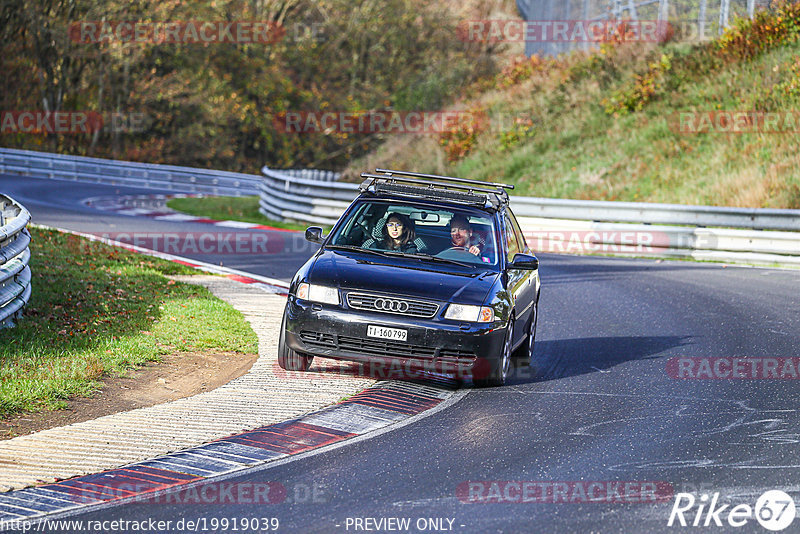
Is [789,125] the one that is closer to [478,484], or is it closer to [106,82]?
[478,484]

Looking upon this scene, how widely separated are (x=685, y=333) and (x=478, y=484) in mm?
6718

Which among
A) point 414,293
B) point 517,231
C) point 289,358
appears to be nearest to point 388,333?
point 414,293

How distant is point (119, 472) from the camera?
6582 millimetres

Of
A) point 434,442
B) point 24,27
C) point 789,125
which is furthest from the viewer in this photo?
point 24,27

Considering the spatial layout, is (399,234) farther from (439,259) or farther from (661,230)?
(661,230)

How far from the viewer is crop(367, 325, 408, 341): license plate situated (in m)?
8.94

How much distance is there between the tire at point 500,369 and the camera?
9.28m

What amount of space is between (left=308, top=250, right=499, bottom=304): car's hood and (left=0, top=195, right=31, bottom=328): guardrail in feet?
10.6

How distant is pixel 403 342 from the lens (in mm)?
8953

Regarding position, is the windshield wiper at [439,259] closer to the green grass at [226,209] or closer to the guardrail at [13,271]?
the guardrail at [13,271]

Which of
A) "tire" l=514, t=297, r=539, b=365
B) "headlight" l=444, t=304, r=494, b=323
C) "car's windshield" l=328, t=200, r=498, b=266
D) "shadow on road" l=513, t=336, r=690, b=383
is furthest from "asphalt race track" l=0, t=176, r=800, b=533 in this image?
"car's windshield" l=328, t=200, r=498, b=266

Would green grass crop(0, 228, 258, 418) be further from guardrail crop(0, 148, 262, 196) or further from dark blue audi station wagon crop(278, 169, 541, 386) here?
guardrail crop(0, 148, 262, 196)

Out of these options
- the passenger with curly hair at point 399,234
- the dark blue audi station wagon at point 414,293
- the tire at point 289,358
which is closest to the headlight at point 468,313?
the dark blue audi station wagon at point 414,293

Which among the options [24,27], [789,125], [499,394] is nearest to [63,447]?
[499,394]
